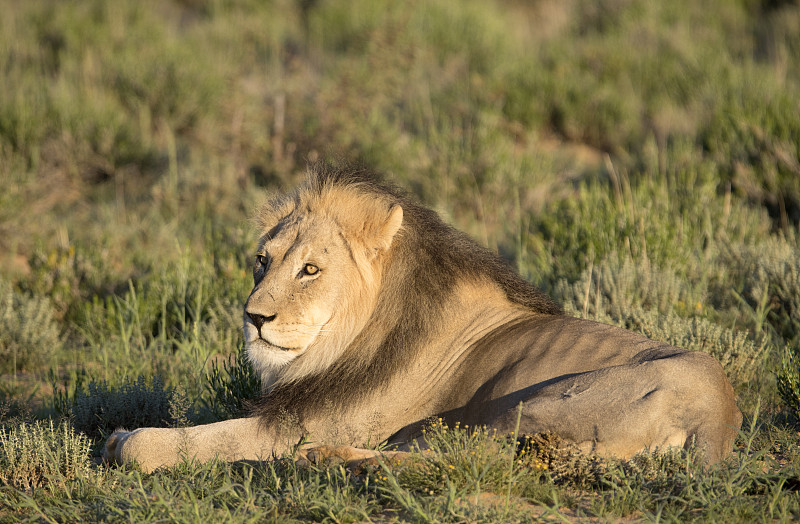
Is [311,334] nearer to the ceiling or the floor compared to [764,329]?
nearer to the ceiling

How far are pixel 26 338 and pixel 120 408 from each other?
1.94 m

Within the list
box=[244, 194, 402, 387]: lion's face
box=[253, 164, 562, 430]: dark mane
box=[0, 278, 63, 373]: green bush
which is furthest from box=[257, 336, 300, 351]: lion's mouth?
box=[0, 278, 63, 373]: green bush

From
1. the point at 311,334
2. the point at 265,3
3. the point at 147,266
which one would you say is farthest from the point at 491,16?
the point at 311,334

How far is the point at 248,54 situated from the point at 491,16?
15.8 ft

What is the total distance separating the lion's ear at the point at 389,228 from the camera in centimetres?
434

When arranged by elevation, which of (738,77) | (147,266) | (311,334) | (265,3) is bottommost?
(147,266)

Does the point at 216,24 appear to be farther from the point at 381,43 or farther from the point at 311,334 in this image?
the point at 311,334

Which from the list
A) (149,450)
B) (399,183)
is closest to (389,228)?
(149,450)

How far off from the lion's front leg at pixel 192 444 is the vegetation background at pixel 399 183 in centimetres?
9

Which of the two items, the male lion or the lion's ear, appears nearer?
the male lion

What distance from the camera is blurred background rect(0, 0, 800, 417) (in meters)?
6.58

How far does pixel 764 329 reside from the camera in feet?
21.4

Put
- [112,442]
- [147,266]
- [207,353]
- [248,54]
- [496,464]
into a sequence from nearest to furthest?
[496,464] → [112,442] → [207,353] → [147,266] → [248,54]

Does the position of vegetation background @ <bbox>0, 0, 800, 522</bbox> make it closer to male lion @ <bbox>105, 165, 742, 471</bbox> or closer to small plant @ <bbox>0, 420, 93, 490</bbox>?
small plant @ <bbox>0, 420, 93, 490</bbox>
